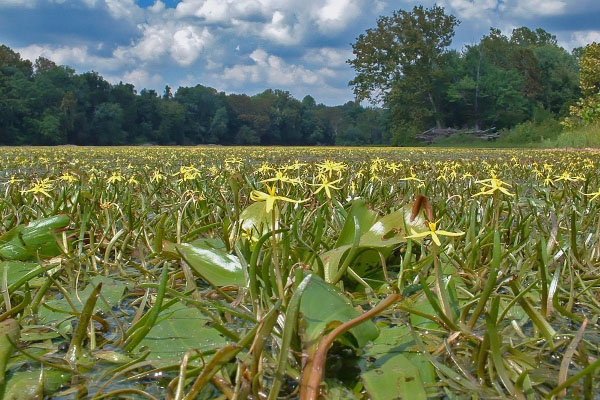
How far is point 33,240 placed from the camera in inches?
67.4

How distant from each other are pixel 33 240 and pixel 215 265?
682 millimetres

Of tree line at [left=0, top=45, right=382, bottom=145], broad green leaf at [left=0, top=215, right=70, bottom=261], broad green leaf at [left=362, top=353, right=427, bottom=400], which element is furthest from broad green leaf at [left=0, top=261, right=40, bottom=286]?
tree line at [left=0, top=45, right=382, bottom=145]

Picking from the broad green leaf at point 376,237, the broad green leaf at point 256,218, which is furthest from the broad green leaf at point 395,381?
the broad green leaf at point 256,218

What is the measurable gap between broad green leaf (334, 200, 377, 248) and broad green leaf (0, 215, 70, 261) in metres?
0.86

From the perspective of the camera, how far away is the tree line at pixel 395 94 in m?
36.7

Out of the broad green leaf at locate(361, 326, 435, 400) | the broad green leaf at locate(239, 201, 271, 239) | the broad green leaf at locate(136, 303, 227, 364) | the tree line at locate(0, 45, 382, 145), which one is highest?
the tree line at locate(0, 45, 382, 145)

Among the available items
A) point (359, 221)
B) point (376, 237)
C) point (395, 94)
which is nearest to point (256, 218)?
point (359, 221)

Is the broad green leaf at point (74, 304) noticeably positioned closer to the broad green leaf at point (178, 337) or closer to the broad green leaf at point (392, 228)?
the broad green leaf at point (178, 337)

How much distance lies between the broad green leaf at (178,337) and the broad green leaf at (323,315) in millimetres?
188

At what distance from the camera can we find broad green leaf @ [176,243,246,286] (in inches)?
53.5

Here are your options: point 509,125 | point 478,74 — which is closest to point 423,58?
point 478,74

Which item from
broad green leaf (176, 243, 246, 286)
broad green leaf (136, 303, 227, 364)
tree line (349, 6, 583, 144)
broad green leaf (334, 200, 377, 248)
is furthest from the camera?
tree line (349, 6, 583, 144)

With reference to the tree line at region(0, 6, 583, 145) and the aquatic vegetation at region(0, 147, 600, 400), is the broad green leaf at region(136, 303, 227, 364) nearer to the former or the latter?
the aquatic vegetation at region(0, 147, 600, 400)

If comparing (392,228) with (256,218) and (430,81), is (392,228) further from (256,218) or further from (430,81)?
(430,81)
